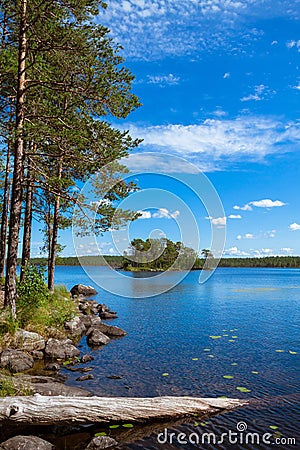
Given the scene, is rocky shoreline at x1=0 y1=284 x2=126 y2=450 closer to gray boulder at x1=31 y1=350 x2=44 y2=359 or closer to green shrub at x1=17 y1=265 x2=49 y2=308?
gray boulder at x1=31 y1=350 x2=44 y2=359

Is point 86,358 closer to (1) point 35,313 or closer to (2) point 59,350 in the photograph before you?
(2) point 59,350

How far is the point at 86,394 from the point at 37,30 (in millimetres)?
12552

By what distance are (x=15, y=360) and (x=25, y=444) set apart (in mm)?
5243

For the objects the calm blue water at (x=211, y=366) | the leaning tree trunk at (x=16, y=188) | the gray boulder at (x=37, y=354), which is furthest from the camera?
the leaning tree trunk at (x=16, y=188)

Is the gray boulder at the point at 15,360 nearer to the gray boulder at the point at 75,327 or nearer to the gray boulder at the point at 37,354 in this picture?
the gray boulder at the point at 37,354

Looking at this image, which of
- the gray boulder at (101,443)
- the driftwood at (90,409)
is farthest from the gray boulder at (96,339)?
the gray boulder at (101,443)

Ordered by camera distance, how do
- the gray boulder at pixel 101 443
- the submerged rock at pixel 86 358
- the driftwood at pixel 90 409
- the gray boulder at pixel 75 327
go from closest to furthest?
the gray boulder at pixel 101 443 → the driftwood at pixel 90 409 → the submerged rock at pixel 86 358 → the gray boulder at pixel 75 327

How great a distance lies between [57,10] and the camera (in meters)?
13.5

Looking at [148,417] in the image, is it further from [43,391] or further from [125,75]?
[125,75]

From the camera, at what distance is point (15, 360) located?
38.4 ft

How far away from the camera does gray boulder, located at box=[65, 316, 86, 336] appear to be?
17008 millimetres

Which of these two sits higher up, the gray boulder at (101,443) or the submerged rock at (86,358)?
the gray boulder at (101,443)

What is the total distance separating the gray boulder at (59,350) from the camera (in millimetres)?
13453

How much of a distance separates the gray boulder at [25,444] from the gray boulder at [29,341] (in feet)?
20.8
